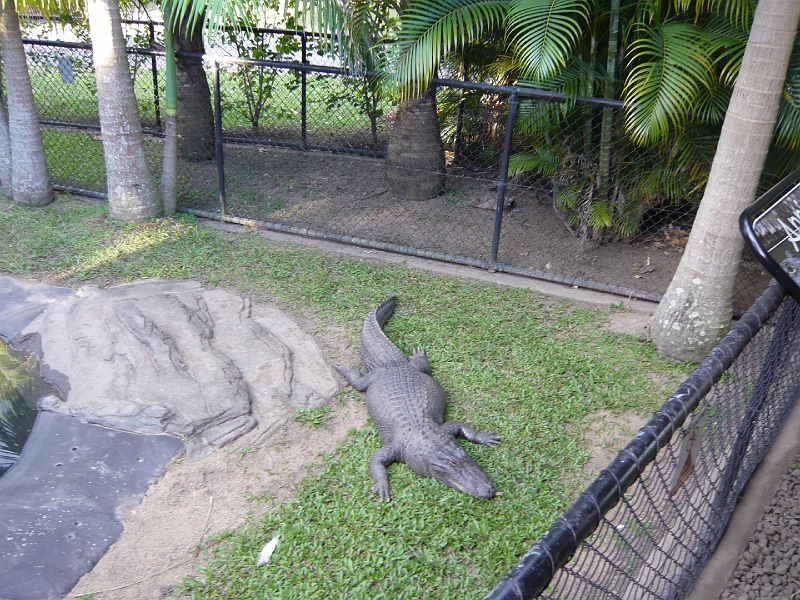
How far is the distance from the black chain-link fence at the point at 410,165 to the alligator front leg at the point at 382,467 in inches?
99.6

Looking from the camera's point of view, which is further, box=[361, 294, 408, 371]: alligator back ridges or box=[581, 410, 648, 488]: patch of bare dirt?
box=[361, 294, 408, 371]: alligator back ridges

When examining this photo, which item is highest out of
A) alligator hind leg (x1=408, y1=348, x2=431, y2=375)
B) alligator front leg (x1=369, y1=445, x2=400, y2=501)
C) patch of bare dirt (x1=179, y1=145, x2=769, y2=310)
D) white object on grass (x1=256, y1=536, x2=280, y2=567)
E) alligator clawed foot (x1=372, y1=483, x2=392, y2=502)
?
patch of bare dirt (x1=179, y1=145, x2=769, y2=310)

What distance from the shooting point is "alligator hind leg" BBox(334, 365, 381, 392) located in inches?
149

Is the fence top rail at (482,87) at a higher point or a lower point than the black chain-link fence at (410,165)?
higher

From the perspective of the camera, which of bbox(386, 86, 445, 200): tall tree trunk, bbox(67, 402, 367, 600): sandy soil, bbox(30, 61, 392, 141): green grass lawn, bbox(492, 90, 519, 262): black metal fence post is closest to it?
bbox(67, 402, 367, 600): sandy soil

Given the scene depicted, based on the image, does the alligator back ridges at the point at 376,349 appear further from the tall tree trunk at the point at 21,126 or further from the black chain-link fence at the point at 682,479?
the tall tree trunk at the point at 21,126

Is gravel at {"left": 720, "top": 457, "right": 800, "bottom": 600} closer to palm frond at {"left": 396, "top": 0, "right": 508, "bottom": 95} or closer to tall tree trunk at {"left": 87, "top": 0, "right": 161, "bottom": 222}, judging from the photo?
palm frond at {"left": 396, "top": 0, "right": 508, "bottom": 95}

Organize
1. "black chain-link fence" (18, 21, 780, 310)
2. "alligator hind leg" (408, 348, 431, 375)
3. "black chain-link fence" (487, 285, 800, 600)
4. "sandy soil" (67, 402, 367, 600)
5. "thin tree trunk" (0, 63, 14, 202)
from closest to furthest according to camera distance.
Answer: "black chain-link fence" (487, 285, 800, 600) → "sandy soil" (67, 402, 367, 600) → "alligator hind leg" (408, 348, 431, 375) → "black chain-link fence" (18, 21, 780, 310) → "thin tree trunk" (0, 63, 14, 202)

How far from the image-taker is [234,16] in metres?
4.59

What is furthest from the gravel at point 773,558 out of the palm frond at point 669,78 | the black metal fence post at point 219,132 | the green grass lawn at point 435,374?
the black metal fence post at point 219,132

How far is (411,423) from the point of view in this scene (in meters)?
3.29

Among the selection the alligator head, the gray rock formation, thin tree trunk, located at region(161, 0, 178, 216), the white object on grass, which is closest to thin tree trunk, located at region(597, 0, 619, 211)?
the gray rock formation

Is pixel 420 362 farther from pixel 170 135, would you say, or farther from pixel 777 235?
pixel 170 135

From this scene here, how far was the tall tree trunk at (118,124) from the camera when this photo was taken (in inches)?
210
